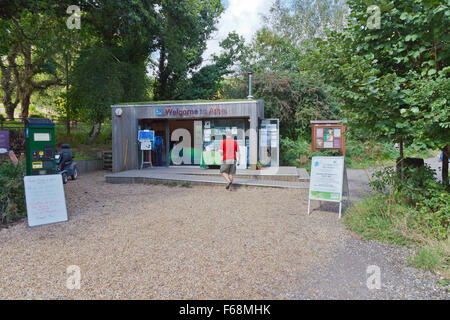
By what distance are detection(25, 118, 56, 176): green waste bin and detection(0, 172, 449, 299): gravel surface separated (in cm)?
134

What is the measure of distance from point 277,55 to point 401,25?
20.9 m

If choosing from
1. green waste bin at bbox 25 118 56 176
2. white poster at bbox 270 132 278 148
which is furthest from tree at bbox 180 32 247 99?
green waste bin at bbox 25 118 56 176

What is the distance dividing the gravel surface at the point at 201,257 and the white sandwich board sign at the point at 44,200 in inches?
8.7

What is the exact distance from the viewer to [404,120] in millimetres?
4078

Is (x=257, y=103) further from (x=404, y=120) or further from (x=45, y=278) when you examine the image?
(x=45, y=278)

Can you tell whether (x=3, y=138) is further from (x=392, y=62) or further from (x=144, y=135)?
(x=392, y=62)

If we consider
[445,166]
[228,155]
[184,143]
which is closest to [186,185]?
[228,155]

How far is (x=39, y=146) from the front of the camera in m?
6.54

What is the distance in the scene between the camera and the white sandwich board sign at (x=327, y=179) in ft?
18.2

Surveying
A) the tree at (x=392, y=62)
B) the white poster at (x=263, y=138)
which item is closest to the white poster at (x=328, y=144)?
the white poster at (x=263, y=138)

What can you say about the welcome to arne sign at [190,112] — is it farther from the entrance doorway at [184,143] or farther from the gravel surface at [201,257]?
the gravel surface at [201,257]

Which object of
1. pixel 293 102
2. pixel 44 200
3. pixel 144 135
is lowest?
pixel 44 200

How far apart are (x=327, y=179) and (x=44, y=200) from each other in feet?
17.3

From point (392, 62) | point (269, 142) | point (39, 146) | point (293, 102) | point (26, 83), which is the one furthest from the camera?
point (26, 83)
